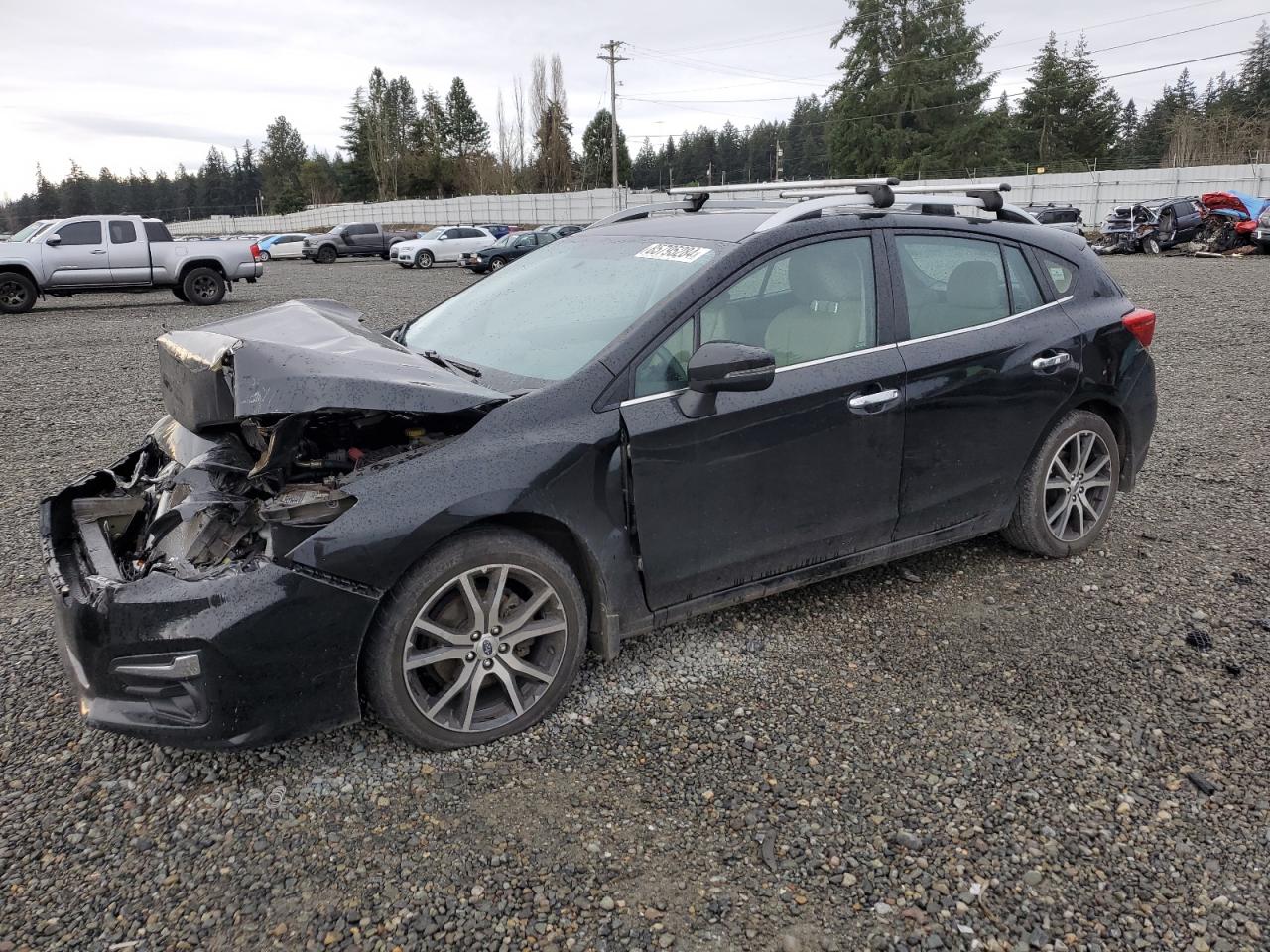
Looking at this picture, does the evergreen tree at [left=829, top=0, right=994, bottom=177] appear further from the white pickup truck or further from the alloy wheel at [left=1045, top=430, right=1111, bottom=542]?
the alloy wheel at [left=1045, top=430, right=1111, bottom=542]

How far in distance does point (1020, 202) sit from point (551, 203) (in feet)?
87.1

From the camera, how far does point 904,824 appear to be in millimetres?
2631

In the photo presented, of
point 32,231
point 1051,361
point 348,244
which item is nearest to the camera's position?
point 1051,361

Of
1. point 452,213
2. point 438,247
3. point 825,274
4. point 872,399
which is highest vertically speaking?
point 452,213

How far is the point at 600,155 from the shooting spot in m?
82.5

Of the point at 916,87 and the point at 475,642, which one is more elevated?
the point at 916,87

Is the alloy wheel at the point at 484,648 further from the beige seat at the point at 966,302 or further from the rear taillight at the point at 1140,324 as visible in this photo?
the rear taillight at the point at 1140,324

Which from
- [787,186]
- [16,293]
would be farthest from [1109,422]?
[16,293]

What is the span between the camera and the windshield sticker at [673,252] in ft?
11.4

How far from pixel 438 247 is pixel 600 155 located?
172 feet

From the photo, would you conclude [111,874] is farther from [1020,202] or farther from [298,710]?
[1020,202]

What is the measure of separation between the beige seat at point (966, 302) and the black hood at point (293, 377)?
1.84 meters

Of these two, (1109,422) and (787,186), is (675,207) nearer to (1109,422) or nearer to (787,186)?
(787,186)

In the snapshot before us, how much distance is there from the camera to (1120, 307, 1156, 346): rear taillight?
4363mm
